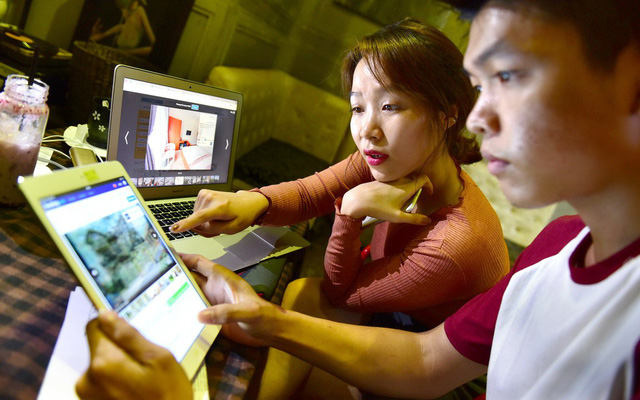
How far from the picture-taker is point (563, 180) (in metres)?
0.50

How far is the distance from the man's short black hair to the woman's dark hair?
21.1 inches

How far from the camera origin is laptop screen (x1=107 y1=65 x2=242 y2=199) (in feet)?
3.52

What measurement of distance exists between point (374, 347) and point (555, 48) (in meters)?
0.68

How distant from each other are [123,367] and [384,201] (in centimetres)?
76

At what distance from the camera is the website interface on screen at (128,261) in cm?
56

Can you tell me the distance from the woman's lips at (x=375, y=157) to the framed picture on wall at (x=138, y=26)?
126cm

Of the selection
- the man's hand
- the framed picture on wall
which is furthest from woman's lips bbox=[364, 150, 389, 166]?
the framed picture on wall

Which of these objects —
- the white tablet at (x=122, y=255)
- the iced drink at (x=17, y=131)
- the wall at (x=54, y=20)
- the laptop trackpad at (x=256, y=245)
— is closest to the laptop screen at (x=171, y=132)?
the iced drink at (x=17, y=131)

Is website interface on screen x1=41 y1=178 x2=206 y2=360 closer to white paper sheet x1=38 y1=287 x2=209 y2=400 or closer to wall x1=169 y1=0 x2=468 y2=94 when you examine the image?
white paper sheet x1=38 y1=287 x2=209 y2=400

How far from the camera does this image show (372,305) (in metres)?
1.06

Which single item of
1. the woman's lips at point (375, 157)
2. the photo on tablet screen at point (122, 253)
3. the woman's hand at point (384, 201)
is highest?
the woman's lips at point (375, 157)

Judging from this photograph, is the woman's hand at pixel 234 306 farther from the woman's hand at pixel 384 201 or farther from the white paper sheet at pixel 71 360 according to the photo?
the woman's hand at pixel 384 201

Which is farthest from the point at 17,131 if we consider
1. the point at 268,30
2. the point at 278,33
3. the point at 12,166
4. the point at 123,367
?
the point at 278,33

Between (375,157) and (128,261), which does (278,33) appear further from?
(128,261)
